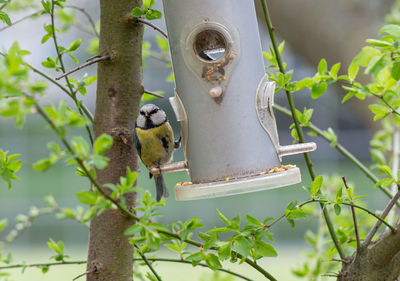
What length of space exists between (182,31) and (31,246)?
1003cm

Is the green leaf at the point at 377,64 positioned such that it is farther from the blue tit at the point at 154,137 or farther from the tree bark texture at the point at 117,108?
the blue tit at the point at 154,137

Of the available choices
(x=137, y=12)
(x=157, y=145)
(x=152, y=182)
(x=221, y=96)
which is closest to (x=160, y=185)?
(x=157, y=145)

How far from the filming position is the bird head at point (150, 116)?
1.69 meters

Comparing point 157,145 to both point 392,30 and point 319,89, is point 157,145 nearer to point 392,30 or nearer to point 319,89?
point 319,89

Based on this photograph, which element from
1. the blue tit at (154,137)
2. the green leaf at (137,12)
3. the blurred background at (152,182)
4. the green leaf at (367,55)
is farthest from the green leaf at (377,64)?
the blurred background at (152,182)

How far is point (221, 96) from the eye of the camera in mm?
1489

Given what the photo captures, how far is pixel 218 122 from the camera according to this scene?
1.48 metres

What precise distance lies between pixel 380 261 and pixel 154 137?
0.76 meters

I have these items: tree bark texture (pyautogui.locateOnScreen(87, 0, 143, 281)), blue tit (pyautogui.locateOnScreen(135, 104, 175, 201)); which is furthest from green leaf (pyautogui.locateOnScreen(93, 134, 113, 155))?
blue tit (pyautogui.locateOnScreen(135, 104, 175, 201))

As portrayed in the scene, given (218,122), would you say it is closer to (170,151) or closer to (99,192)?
(170,151)

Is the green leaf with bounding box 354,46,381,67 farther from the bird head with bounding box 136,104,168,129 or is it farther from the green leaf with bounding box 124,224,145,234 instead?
the bird head with bounding box 136,104,168,129

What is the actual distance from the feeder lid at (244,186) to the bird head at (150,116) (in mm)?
370

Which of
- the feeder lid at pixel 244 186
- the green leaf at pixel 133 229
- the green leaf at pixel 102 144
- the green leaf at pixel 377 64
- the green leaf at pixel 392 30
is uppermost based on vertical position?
the green leaf at pixel 392 30

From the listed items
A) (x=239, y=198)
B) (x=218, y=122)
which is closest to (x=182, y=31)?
(x=218, y=122)
